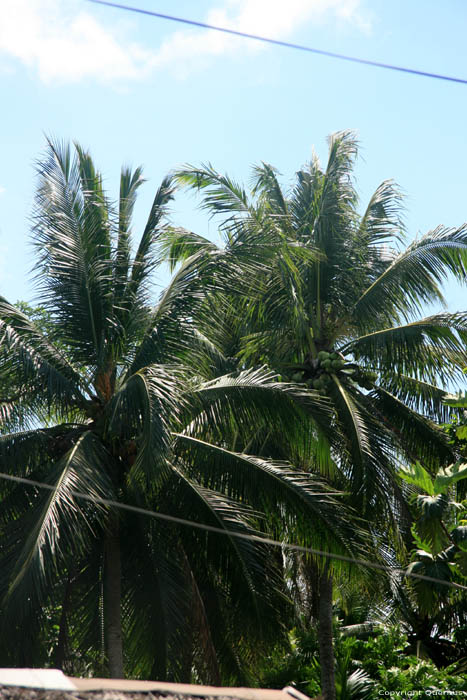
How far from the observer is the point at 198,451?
1030cm

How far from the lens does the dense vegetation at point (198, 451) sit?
959cm

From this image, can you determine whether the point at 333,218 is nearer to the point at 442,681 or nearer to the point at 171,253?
the point at 171,253

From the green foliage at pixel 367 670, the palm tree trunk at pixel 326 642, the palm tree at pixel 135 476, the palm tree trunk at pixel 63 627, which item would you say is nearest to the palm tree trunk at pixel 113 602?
the palm tree at pixel 135 476

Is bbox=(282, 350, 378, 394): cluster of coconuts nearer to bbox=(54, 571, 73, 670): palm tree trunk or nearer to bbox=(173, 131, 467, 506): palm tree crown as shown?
bbox=(173, 131, 467, 506): palm tree crown

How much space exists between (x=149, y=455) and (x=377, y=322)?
652 cm

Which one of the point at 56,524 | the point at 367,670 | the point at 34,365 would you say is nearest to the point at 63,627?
the point at 56,524

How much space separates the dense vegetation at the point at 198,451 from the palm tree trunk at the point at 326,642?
0.11 feet

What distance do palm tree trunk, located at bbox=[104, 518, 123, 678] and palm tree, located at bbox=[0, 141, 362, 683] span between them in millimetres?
19

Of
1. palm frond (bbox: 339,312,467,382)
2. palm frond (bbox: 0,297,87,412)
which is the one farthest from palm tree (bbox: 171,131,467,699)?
palm frond (bbox: 0,297,87,412)

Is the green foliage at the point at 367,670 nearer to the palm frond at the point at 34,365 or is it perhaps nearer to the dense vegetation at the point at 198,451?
the dense vegetation at the point at 198,451

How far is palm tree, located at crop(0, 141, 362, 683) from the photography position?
377 inches

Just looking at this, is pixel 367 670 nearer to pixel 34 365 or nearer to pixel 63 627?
pixel 63 627

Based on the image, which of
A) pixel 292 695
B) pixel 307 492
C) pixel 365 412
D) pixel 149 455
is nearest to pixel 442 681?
pixel 365 412

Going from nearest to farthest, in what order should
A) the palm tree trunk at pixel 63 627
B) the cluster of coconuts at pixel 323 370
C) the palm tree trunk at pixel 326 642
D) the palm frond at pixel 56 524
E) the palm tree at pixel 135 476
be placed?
the palm frond at pixel 56 524, the palm tree at pixel 135 476, the palm tree trunk at pixel 63 627, the palm tree trunk at pixel 326 642, the cluster of coconuts at pixel 323 370
